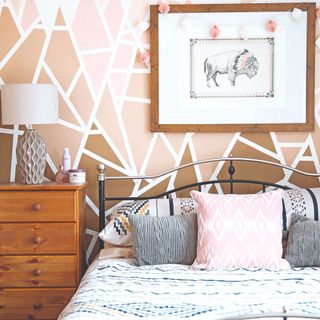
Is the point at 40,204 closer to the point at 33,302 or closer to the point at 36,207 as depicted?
the point at 36,207

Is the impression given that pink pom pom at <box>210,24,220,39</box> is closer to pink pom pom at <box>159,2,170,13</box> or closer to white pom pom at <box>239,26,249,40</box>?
white pom pom at <box>239,26,249,40</box>

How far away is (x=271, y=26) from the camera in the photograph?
10.6 feet

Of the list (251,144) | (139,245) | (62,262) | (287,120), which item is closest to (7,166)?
(62,262)

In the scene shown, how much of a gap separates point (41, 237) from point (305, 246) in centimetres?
138

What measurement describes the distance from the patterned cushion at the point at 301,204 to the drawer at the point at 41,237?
1.15 meters

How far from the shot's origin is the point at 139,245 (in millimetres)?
2793

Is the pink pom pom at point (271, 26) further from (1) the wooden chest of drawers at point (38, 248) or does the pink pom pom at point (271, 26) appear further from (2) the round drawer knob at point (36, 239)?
(2) the round drawer knob at point (36, 239)

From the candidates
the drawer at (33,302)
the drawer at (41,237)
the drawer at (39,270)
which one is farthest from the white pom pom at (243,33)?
the drawer at (33,302)

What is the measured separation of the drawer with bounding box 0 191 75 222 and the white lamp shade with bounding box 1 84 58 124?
0.39 meters

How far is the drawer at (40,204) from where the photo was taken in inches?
117

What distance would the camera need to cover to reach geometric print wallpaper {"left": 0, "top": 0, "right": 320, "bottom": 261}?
3.28m

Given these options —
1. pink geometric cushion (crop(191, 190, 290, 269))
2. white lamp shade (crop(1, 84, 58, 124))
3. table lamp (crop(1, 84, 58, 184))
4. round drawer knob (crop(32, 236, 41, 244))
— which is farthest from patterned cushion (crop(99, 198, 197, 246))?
white lamp shade (crop(1, 84, 58, 124))

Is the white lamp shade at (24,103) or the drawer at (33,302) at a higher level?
the white lamp shade at (24,103)

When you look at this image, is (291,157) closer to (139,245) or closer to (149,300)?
(139,245)
